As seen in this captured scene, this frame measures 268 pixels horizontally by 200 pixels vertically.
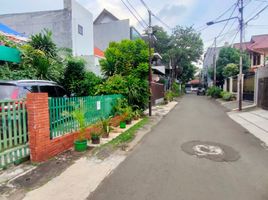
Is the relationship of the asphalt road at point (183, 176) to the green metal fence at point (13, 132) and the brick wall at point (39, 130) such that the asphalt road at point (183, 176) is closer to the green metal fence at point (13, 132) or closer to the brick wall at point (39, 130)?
the brick wall at point (39, 130)

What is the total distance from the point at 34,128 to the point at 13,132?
1.33ft

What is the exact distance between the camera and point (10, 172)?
4.36m

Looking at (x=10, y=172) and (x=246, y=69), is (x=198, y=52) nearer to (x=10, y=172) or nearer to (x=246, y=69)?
(x=246, y=69)

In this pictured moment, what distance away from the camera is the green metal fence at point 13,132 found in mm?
4301

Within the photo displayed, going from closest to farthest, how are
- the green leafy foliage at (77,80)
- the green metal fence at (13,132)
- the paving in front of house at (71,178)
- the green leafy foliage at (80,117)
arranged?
the paving in front of house at (71,178), the green metal fence at (13,132), the green leafy foliage at (80,117), the green leafy foliage at (77,80)

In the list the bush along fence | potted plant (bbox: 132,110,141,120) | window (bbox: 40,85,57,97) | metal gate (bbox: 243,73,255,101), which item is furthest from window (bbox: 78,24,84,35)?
metal gate (bbox: 243,73,255,101)

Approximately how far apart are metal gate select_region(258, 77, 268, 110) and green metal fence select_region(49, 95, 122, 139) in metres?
11.6

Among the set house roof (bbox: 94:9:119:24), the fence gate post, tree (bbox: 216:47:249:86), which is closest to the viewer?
the fence gate post

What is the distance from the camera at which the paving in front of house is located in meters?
3.62

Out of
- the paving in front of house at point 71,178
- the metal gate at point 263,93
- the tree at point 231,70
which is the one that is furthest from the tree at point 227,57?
the paving in front of house at point 71,178

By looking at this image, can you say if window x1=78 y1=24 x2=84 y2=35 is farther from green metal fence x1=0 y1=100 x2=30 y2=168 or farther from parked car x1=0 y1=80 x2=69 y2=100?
green metal fence x1=0 y1=100 x2=30 y2=168

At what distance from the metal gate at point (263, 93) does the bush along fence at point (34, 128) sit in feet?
43.9

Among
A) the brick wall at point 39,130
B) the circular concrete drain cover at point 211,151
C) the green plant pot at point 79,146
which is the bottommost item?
the circular concrete drain cover at point 211,151

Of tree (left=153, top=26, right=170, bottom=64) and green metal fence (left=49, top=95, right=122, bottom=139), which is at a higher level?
tree (left=153, top=26, right=170, bottom=64)
